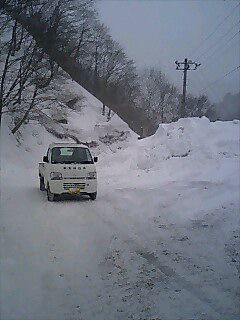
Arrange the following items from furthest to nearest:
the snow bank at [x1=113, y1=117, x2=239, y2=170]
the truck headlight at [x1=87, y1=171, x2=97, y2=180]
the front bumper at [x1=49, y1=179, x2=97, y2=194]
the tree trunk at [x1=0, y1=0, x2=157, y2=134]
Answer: the tree trunk at [x1=0, y1=0, x2=157, y2=134] → the snow bank at [x1=113, y1=117, x2=239, y2=170] → the truck headlight at [x1=87, y1=171, x2=97, y2=180] → the front bumper at [x1=49, y1=179, x2=97, y2=194]

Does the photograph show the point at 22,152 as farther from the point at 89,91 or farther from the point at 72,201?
the point at 89,91

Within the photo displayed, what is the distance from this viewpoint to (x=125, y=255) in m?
7.97

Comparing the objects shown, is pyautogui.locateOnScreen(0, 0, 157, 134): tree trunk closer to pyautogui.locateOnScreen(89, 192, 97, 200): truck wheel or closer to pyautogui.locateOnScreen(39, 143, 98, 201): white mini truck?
pyautogui.locateOnScreen(39, 143, 98, 201): white mini truck

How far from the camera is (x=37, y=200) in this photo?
14.3 metres

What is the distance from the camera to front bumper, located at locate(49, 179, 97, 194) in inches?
540

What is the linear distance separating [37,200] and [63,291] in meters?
8.63

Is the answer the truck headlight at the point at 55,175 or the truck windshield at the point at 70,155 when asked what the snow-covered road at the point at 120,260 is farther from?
the truck windshield at the point at 70,155

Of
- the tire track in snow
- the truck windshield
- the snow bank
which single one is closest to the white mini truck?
the truck windshield

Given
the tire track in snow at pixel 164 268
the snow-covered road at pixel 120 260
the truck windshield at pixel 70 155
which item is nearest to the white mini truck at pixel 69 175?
the truck windshield at pixel 70 155

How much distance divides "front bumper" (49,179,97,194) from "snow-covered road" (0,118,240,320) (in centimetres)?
46

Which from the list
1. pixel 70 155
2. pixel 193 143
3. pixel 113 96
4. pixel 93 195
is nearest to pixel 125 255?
pixel 93 195

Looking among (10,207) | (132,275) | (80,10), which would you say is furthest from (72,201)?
(80,10)

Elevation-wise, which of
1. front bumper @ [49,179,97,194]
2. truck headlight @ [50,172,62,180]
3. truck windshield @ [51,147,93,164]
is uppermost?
truck windshield @ [51,147,93,164]

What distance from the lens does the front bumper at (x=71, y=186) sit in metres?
13.7
